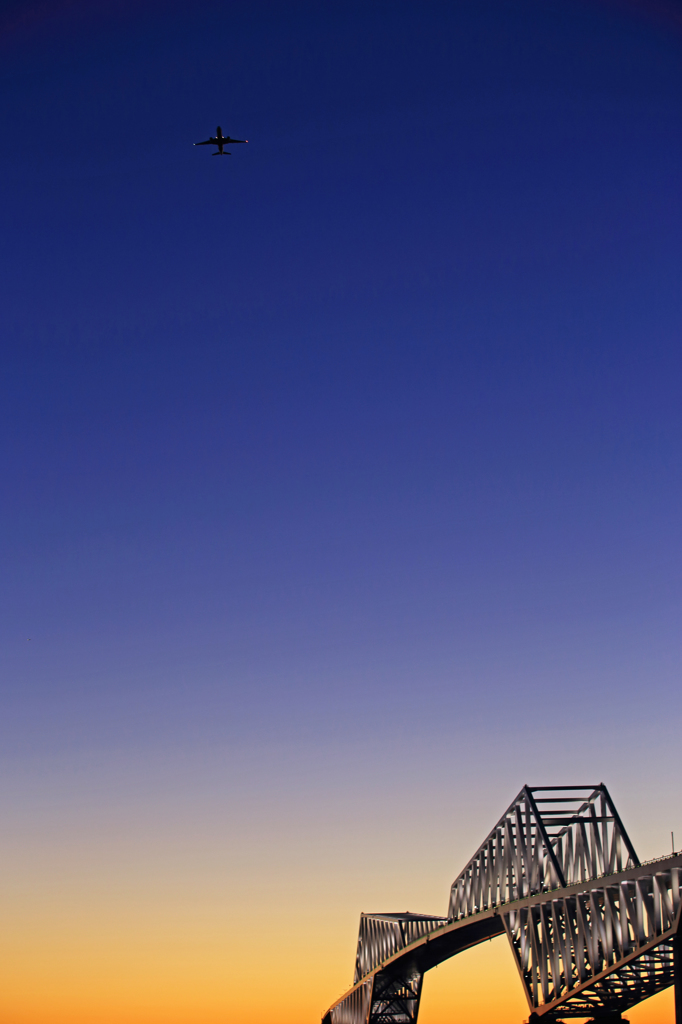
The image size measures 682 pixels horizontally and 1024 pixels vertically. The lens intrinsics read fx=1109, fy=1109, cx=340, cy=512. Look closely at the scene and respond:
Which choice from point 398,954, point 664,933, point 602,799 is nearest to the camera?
point 664,933

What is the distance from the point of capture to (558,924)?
10969cm

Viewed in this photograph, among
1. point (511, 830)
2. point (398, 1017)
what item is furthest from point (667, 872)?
point (398, 1017)

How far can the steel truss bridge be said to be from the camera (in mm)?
93125

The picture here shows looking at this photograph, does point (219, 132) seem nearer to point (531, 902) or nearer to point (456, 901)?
point (531, 902)

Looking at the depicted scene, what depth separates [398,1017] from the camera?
189m

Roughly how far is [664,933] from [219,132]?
262ft

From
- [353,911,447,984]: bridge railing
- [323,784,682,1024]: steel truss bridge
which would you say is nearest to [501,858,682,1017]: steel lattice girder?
[323,784,682,1024]: steel truss bridge

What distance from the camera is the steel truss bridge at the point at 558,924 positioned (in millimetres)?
93125

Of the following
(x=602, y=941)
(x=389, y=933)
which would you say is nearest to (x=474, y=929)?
(x=389, y=933)

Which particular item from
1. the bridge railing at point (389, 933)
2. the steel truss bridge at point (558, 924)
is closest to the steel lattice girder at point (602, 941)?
the steel truss bridge at point (558, 924)

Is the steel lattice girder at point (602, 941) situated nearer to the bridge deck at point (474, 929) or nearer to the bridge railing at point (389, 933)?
the bridge deck at point (474, 929)

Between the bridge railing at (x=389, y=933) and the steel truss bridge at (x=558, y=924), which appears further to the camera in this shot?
the bridge railing at (x=389, y=933)

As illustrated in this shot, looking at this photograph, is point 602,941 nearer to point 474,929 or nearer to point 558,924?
point 558,924

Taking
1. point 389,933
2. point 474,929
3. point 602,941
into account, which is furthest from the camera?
point 389,933
